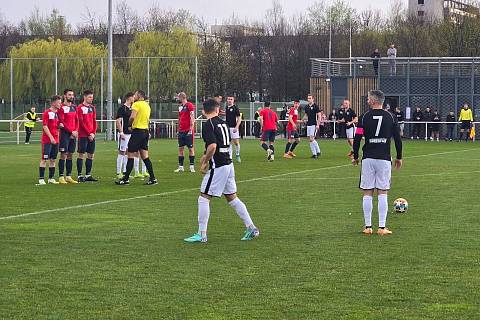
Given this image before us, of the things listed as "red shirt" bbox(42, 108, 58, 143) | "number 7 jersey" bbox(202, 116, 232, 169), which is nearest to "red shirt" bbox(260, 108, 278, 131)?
"red shirt" bbox(42, 108, 58, 143)

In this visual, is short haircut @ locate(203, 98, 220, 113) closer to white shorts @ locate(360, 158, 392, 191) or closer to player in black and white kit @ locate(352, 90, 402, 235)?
player in black and white kit @ locate(352, 90, 402, 235)

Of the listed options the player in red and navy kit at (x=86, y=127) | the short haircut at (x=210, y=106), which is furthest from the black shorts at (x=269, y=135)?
the short haircut at (x=210, y=106)

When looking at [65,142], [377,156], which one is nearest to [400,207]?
[377,156]

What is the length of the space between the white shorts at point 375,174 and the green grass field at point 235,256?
68 centimetres

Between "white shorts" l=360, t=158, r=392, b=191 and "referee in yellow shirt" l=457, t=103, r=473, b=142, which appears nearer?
"white shorts" l=360, t=158, r=392, b=191

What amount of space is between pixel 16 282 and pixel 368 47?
77625 millimetres

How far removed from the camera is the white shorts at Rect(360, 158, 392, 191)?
1340 centimetres

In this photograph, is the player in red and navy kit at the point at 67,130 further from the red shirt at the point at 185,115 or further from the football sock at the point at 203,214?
the football sock at the point at 203,214

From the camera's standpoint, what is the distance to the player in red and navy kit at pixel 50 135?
836 inches

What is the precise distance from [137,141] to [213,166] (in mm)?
8894

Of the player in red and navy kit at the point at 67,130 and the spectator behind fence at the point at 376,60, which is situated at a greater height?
the spectator behind fence at the point at 376,60

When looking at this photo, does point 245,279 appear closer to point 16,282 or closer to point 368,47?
point 16,282

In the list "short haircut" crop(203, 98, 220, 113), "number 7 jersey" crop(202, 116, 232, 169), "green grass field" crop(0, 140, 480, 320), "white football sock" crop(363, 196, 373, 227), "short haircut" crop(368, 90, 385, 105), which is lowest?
"green grass field" crop(0, 140, 480, 320)

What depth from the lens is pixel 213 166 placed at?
41.5 ft
